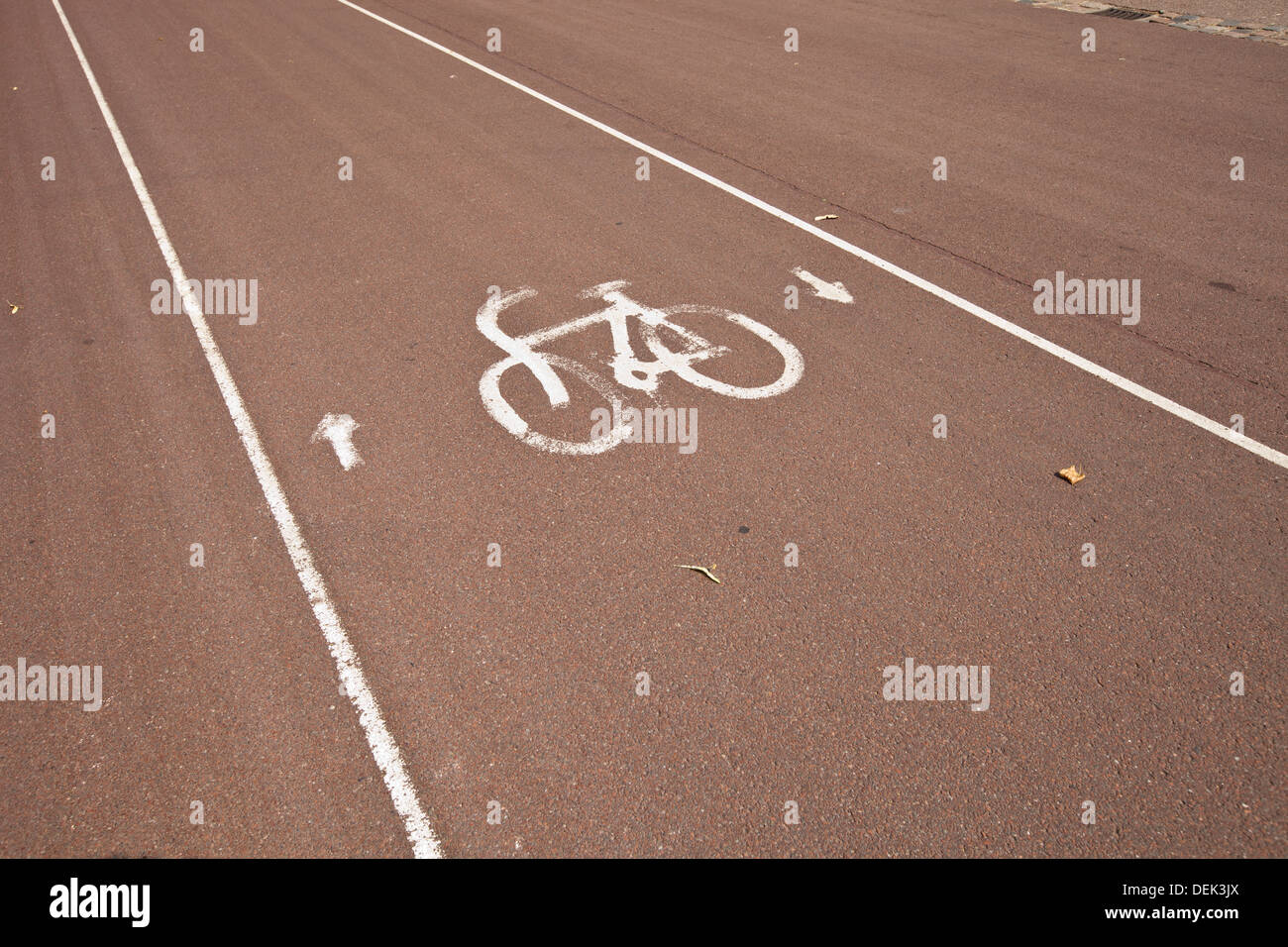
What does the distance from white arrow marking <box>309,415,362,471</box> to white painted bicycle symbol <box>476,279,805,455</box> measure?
888mm

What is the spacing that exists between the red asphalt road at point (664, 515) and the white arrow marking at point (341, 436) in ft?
0.22

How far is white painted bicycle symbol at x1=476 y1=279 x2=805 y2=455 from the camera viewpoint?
5.61m

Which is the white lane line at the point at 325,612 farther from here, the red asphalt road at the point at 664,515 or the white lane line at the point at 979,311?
the white lane line at the point at 979,311

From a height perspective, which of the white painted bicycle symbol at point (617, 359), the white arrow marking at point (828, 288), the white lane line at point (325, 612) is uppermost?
the white arrow marking at point (828, 288)

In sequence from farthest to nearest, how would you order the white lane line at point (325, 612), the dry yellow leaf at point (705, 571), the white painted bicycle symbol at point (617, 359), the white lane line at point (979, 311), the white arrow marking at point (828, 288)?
the white arrow marking at point (828, 288)
the white painted bicycle symbol at point (617, 359)
the white lane line at point (979, 311)
the dry yellow leaf at point (705, 571)
the white lane line at point (325, 612)

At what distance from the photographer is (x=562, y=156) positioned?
9812mm

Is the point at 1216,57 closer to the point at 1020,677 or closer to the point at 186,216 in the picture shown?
the point at 1020,677

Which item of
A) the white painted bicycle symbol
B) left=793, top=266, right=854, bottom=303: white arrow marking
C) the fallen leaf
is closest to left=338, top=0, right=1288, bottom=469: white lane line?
left=793, top=266, right=854, bottom=303: white arrow marking

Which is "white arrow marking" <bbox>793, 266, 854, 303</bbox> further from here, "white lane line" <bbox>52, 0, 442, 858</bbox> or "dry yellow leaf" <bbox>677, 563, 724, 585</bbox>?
"white lane line" <bbox>52, 0, 442, 858</bbox>

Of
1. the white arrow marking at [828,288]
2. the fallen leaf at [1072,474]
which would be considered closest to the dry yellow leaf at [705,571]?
the fallen leaf at [1072,474]

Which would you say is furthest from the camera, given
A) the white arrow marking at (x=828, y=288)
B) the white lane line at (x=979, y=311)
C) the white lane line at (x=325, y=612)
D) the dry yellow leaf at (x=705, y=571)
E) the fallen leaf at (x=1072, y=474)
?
the white arrow marking at (x=828, y=288)

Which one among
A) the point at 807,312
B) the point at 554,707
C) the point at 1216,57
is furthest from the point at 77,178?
the point at 1216,57

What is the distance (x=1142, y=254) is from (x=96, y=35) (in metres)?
17.8

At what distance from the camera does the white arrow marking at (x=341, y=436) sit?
5309 millimetres
